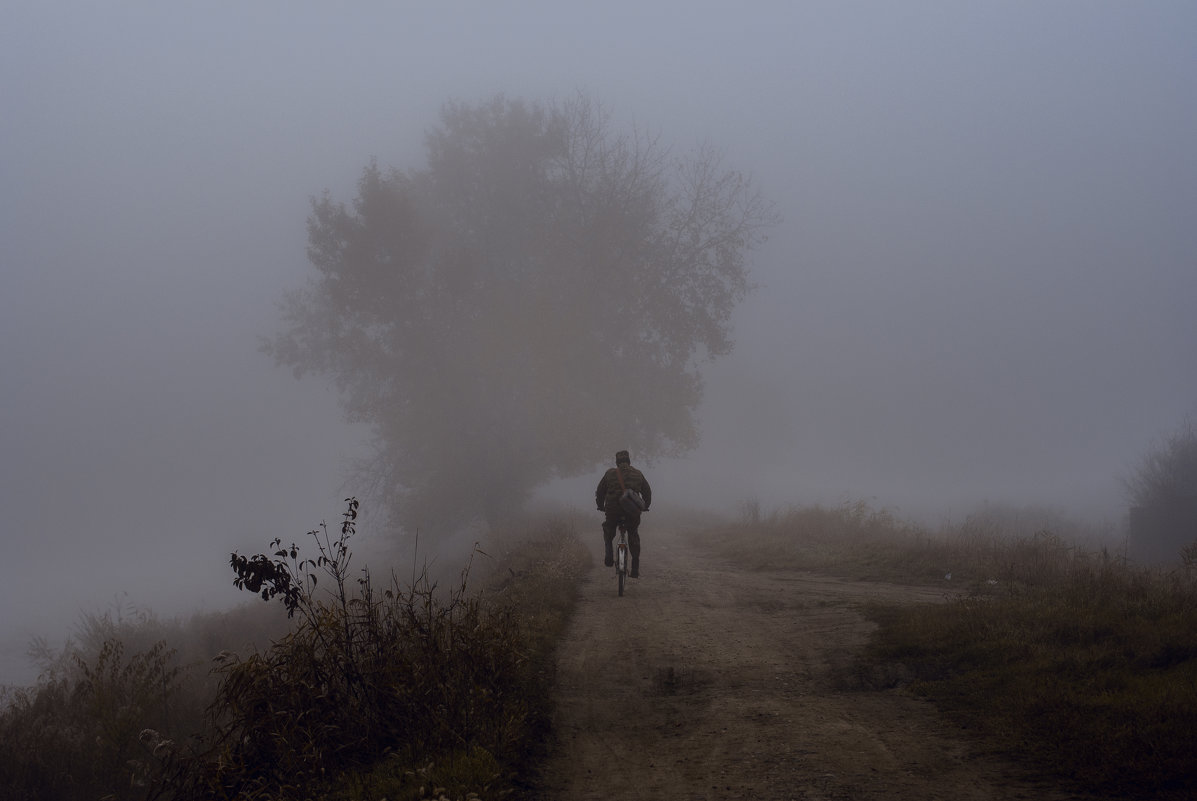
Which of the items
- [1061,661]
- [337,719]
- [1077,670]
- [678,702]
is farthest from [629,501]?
[337,719]

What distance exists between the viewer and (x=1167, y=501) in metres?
22.7

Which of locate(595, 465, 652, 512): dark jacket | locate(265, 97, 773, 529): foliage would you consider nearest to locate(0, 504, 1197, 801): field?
locate(595, 465, 652, 512): dark jacket

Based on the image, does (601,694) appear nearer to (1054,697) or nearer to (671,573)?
(1054,697)

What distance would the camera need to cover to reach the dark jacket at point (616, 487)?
12914mm

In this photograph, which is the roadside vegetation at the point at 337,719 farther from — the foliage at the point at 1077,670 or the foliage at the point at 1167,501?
the foliage at the point at 1167,501

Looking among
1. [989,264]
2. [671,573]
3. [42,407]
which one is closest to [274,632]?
[671,573]

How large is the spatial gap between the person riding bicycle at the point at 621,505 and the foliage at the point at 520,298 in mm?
11914

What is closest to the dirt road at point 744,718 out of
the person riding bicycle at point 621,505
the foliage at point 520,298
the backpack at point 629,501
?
the person riding bicycle at point 621,505

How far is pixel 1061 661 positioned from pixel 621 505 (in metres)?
7.63

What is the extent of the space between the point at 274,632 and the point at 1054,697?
15.4 metres

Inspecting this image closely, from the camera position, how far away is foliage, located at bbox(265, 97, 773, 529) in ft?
81.3

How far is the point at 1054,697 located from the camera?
5.36m

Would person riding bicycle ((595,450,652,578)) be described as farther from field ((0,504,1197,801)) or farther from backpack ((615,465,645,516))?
field ((0,504,1197,801))

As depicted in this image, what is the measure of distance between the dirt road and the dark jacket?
2.68 m
